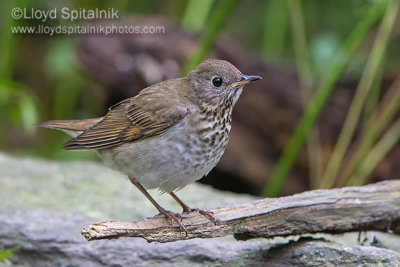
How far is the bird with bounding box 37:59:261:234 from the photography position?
3568mm

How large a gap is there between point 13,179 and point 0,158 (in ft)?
2.14

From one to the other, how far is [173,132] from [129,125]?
44 cm

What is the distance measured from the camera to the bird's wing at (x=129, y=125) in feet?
12.2

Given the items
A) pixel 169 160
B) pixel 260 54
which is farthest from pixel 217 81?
pixel 260 54

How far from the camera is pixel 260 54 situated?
295 inches

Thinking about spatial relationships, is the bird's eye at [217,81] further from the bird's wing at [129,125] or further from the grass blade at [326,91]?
the grass blade at [326,91]

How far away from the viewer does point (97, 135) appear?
3971 mm

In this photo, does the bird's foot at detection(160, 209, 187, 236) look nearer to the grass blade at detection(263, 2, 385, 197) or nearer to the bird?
the bird

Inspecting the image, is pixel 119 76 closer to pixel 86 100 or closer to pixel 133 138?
pixel 86 100

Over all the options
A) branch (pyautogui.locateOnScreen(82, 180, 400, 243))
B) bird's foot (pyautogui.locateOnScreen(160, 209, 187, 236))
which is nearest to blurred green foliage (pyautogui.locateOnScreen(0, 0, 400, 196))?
bird's foot (pyautogui.locateOnScreen(160, 209, 187, 236))

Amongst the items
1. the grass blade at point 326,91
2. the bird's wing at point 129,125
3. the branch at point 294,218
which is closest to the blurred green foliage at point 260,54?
the grass blade at point 326,91

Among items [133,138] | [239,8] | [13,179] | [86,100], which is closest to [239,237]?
[133,138]

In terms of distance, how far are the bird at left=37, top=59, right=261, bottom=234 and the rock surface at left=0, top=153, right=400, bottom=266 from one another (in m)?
0.35

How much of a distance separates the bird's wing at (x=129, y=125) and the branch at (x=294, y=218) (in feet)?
2.01
